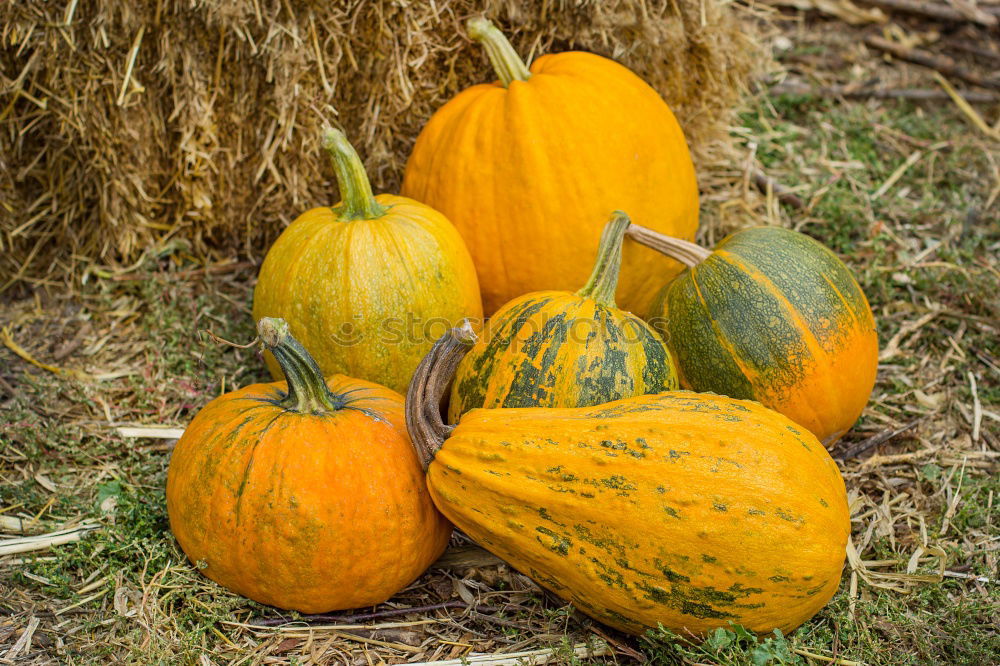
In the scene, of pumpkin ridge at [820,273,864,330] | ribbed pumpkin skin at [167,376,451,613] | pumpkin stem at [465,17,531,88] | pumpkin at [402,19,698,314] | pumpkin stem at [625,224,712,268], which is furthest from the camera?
pumpkin stem at [465,17,531,88]

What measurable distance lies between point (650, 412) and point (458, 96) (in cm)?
197

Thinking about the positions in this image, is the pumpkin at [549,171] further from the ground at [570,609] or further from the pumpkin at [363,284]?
the ground at [570,609]

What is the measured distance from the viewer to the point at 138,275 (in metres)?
4.20

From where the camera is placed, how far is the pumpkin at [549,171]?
343cm

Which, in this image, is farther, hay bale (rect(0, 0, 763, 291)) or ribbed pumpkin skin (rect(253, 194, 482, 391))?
hay bale (rect(0, 0, 763, 291))

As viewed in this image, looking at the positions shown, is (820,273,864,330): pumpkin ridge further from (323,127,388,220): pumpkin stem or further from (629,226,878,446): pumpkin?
(323,127,388,220): pumpkin stem

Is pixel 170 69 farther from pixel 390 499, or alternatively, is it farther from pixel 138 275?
pixel 390 499

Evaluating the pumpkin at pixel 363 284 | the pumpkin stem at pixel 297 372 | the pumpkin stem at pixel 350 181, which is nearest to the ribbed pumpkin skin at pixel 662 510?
the pumpkin stem at pixel 297 372

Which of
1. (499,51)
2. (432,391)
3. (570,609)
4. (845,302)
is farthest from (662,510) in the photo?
(499,51)

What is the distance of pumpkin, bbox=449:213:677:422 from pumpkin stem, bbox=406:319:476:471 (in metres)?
0.14

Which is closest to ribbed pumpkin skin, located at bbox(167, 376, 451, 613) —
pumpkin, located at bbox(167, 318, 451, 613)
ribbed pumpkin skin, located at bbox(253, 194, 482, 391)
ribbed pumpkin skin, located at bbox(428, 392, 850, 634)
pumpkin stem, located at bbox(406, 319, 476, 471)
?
pumpkin, located at bbox(167, 318, 451, 613)

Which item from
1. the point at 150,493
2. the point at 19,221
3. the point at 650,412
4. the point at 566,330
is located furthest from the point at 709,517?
the point at 19,221

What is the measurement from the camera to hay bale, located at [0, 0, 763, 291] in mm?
3678

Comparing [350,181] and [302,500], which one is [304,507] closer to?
[302,500]
